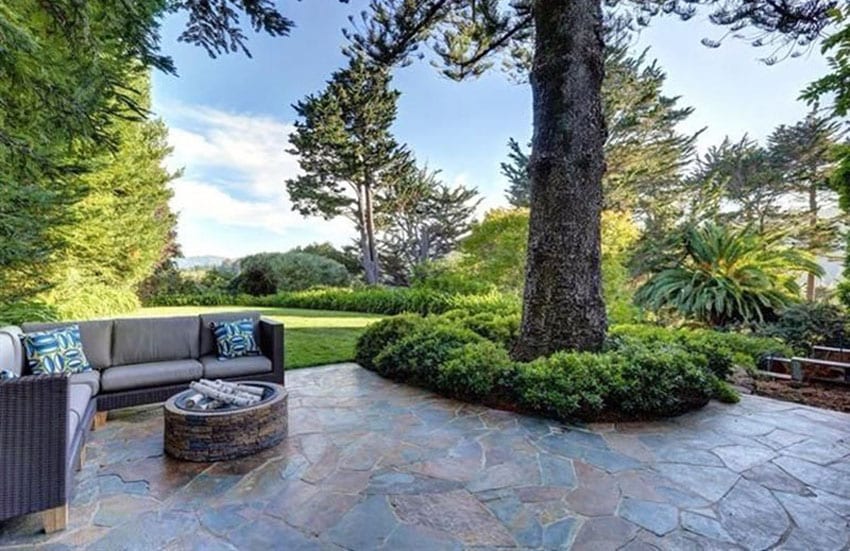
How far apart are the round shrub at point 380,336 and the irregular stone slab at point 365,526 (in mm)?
3280

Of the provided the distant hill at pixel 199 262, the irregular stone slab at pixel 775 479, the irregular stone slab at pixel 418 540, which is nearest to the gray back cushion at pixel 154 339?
the irregular stone slab at pixel 418 540

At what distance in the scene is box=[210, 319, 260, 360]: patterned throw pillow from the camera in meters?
4.43

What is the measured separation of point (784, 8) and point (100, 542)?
7.82m

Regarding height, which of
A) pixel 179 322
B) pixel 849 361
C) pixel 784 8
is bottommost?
pixel 849 361

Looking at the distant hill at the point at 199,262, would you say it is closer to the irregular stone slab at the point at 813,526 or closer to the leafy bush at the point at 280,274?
the leafy bush at the point at 280,274

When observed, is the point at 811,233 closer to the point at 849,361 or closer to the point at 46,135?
the point at 849,361

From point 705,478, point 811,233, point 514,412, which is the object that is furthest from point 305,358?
point 811,233

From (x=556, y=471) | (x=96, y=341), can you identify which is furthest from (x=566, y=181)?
(x=96, y=341)

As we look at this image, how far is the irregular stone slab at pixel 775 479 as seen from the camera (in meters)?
2.55

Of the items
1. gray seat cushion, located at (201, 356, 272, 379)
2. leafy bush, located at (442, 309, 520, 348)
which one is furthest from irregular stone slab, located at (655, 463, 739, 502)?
gray seat cushion, located at (201, 356, 272, 379)

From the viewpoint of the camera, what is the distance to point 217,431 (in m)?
2.97

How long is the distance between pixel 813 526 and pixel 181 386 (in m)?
4.53

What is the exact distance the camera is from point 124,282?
11.7 metres

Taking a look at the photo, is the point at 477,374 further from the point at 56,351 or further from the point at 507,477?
the point at 56,351
